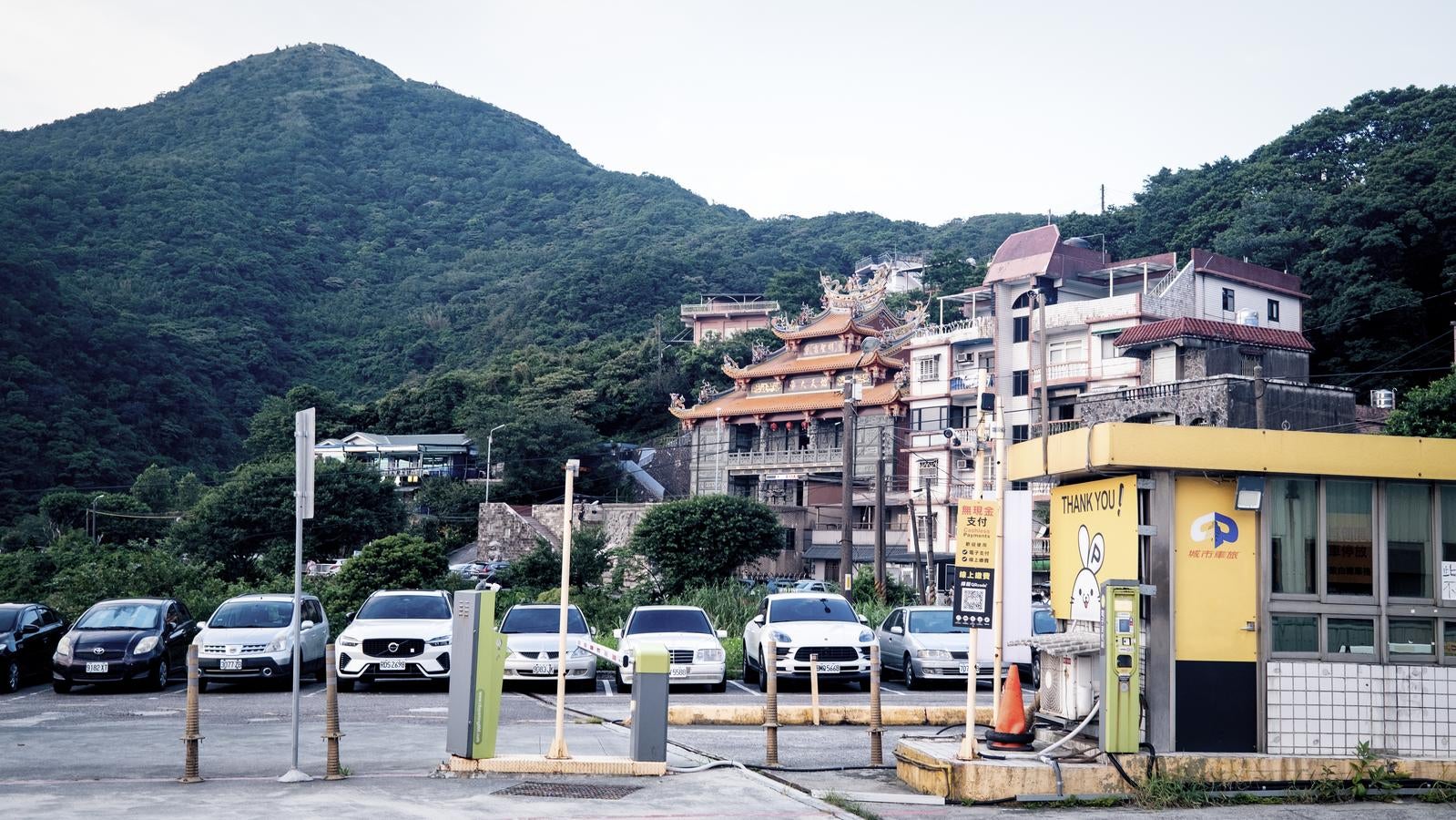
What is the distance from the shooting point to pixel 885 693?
21.7 meters

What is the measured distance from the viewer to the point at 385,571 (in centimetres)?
4119

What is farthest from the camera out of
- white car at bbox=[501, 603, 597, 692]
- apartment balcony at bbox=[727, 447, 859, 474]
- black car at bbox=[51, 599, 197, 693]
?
apartment balcony at bbox=[727, 447, 859, 474]

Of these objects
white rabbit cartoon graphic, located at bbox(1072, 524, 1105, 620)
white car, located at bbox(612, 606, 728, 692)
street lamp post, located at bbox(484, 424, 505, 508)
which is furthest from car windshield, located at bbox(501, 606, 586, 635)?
street lamp post, located at bbox(484, 424, 505, 508)

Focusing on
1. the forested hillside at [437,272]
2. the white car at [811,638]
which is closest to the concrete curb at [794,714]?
the white car at [811,638]

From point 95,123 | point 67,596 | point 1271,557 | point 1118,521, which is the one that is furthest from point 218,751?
point 95,123

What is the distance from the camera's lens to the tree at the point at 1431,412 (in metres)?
42.9

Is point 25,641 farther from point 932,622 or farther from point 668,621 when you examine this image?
point 932,622

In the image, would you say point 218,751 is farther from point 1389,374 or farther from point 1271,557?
point 1389,374

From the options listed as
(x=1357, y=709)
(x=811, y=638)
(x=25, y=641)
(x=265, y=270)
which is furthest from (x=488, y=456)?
(x=265, y=270)

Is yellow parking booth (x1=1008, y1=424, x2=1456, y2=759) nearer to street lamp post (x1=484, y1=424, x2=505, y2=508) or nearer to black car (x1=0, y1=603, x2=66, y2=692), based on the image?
black car (x1=0, y1=603, x2=66, y2=692)

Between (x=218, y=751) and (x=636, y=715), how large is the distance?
4573 mm

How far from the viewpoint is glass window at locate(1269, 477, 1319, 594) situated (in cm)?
1187

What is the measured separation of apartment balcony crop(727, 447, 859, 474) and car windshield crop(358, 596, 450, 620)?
161ft

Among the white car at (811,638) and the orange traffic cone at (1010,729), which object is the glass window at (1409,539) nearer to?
the orange traffic cone at (1010,729)
